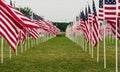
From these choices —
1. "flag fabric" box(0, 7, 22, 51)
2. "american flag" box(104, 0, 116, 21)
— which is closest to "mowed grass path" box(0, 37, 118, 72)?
"flag fabric" box(0, 7, 22, 51)

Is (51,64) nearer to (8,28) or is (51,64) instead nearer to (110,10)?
(8,28)

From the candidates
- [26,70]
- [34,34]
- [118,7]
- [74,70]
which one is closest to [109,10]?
[118,7]

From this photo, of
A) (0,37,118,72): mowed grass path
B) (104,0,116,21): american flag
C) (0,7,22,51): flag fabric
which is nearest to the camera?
(104,0,116,21): american flag

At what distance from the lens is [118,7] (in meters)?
15.4

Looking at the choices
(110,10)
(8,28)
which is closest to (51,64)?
(8,28)

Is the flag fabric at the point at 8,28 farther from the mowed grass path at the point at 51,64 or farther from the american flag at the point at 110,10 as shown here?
the american flag at the point at 110,10

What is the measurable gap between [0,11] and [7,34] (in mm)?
1119

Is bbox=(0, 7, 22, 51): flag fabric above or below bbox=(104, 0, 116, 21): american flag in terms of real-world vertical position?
below

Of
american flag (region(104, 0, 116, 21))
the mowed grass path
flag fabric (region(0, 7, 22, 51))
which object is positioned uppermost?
american flag (region(104, 0, 116, 21))

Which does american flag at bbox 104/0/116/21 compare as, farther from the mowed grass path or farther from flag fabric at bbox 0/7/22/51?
flag fabric at bbox 0/7/22/51

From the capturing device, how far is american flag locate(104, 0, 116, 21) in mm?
17156

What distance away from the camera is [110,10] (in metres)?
17.3

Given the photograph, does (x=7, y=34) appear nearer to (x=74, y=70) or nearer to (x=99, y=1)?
(x=74, y=70)

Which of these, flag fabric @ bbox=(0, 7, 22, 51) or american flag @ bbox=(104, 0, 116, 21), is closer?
american flag @ bbox=(104, 0, 116, 21)
